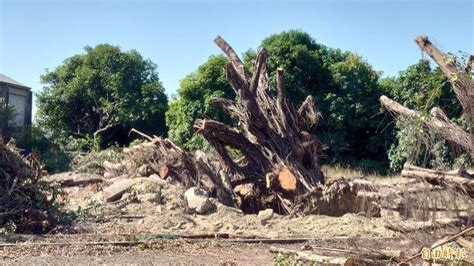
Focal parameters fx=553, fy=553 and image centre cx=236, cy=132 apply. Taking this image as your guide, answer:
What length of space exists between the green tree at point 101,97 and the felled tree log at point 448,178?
21065 mm

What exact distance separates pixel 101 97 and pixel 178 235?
20.1 m

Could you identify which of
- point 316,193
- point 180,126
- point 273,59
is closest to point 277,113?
point 316,193

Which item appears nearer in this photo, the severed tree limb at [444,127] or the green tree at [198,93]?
the severed tree limb at [444,127]

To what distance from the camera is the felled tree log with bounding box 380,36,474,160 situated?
5.99 m

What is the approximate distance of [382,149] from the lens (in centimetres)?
2070

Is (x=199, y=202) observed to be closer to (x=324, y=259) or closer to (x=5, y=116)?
(x=324, y=259)

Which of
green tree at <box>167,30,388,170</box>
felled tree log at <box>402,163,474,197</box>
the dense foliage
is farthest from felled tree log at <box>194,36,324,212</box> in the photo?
green tree at <box>167,30,388,170</box>

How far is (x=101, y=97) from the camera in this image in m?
27.8

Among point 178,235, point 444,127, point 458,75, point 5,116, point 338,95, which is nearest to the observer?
point 458,75

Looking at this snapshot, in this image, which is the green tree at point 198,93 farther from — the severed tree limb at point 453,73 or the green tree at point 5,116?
the severed tree limb at point 453,73

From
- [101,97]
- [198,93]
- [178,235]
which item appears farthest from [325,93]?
[178,235]

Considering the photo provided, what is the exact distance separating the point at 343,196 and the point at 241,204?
231cm

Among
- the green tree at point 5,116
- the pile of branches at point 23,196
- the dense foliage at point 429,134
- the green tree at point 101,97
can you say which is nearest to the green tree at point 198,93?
the green tree at point 101,97

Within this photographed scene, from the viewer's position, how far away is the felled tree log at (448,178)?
21.5 ft
